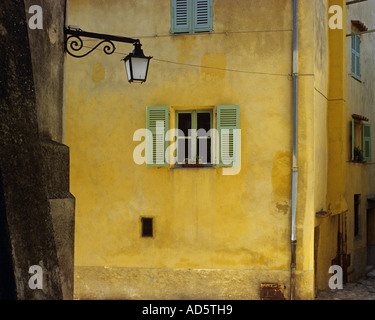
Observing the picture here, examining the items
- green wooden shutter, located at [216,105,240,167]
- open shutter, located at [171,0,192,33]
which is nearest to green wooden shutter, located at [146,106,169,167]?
green wooden shutter, located at [216,105,240,167]

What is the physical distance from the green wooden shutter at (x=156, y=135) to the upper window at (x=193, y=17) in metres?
1.79

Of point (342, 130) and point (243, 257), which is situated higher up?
point (342, 130)

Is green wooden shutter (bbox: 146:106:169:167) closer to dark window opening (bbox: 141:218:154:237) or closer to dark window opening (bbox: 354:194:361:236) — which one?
dark window opening (bbox: 141:218:154:237)

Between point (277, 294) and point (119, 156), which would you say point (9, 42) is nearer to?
point (119, 156)

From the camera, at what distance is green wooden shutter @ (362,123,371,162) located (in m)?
14.4

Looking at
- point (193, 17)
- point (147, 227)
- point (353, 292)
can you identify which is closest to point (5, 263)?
point (147, 227)

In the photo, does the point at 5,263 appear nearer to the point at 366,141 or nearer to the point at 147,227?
the point at 147,227

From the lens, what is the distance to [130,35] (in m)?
10.3

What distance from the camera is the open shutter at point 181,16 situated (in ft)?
33.0

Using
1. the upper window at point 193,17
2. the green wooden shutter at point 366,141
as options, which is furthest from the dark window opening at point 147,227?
the green wooden shutter at point 366,141

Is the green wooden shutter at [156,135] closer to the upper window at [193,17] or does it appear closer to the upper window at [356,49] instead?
the upper window at [193,17]

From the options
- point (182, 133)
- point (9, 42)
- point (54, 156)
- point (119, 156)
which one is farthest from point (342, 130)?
point (9, 42)

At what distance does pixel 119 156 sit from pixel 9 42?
6.55 metres

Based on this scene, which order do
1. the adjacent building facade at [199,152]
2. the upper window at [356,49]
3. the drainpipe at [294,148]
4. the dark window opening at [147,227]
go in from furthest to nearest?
the upper window at [356,49]
the dark window opening at [147,227]
the adjacent building facade at [199,152]
the drainpipe at [294,148]
